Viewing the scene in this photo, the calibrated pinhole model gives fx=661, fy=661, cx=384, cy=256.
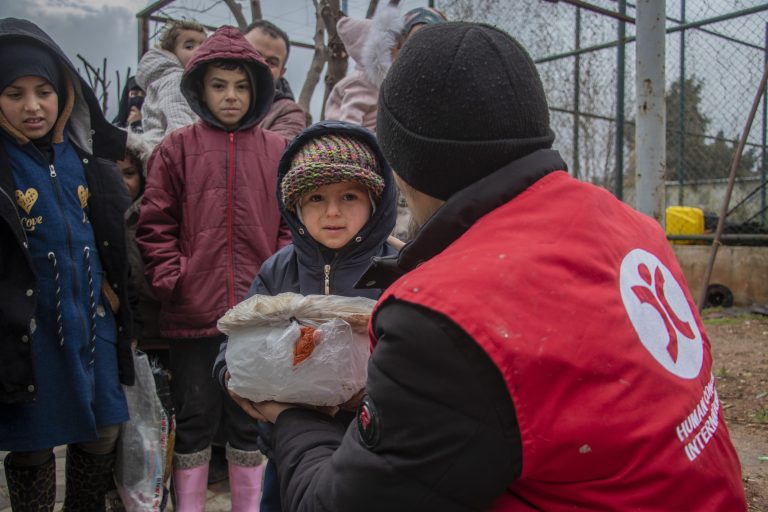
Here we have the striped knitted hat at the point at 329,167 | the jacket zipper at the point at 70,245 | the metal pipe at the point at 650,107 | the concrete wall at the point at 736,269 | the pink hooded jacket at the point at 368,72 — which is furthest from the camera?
the concrete wall at the point at 736,269

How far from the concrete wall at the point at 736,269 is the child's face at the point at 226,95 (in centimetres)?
535

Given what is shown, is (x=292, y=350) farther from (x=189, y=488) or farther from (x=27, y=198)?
(x=189, y=488)

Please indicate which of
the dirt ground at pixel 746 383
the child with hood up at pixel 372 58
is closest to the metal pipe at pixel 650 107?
the child with hood up at pixel 372 58

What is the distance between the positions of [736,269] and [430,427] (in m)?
6.80

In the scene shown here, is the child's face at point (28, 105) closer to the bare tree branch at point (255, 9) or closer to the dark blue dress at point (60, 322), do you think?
the dark blue dress at point (60, 322)

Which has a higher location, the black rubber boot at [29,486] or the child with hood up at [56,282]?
the child with hood up at [56,282]

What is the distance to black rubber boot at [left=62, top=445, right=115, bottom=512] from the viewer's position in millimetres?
2332

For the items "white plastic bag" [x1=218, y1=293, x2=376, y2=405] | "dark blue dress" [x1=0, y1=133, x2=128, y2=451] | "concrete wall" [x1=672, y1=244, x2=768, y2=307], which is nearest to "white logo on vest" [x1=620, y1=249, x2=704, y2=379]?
"white plastic bag" [x1=218, y1=293, x2=376, y2=405]

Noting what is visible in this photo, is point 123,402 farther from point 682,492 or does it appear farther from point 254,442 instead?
point 682,492

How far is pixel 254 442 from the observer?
2.71 meters

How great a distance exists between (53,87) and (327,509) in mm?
1919

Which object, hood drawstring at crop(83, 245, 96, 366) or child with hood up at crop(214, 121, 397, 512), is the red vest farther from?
hood drawstring at crop(83, 245, 96, 366)

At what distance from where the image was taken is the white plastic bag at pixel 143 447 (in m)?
2.36

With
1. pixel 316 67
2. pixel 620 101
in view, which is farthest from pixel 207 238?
pixel 620 101
